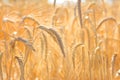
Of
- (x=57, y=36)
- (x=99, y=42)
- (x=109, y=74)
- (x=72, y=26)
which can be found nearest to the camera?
(x=57, y=36)

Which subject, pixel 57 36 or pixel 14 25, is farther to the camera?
pixel 14 25

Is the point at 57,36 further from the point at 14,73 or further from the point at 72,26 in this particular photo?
the point at 72,26

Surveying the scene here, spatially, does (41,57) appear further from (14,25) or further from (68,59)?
(14,25)

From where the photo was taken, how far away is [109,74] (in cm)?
79

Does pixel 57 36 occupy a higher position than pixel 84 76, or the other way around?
pixel 57 36

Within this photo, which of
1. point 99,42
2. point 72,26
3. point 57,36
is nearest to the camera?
point 57,36

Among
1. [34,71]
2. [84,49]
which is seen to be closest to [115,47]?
[84,49]

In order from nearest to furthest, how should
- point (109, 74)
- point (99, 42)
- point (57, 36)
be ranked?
1. point (57, 36)
2. point (109, 74)
3. point (99, 42)

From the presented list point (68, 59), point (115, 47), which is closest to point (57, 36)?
point (68, 59)

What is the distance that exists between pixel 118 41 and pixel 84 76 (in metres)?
0.26

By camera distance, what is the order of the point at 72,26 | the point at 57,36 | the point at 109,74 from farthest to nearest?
the point at 72,26, the point at 109,74, the point at 57,36

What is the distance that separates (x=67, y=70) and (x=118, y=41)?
306 mm

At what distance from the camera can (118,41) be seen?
101 cm

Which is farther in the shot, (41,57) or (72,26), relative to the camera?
(72,26)
